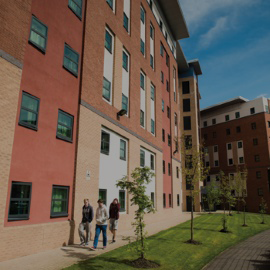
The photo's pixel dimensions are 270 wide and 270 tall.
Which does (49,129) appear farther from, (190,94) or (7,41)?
(190,94)

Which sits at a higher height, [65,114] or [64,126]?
[65,114]

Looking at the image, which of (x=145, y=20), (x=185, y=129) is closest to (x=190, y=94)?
(x=185, y=129)

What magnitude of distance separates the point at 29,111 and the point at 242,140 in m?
48.9

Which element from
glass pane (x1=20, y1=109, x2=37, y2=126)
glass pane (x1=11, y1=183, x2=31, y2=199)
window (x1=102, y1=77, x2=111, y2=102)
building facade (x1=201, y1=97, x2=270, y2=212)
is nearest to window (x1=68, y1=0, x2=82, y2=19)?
window (x1=102, y1=77, x2=111, y2=102)

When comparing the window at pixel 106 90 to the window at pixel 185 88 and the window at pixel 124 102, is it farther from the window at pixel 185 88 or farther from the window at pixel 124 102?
the window at pixel 185 88

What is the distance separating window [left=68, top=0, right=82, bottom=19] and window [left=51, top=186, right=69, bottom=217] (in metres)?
9.86

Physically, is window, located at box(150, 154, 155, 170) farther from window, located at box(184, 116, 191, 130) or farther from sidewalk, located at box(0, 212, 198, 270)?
window, located at box(184, 116, 191, 130)

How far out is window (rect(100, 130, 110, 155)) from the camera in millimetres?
16469

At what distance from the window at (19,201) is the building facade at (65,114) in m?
0.04

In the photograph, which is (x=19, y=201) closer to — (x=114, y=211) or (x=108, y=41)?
(x=114, y=211)

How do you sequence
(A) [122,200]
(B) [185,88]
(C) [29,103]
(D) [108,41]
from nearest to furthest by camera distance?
(C) [29,103] < (A) [122,200] < (D) [108,41] < (B) [185,88]

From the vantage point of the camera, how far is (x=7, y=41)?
33.4 ft

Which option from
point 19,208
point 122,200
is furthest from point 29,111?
point 122,200

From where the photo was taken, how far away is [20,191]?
1020cm
